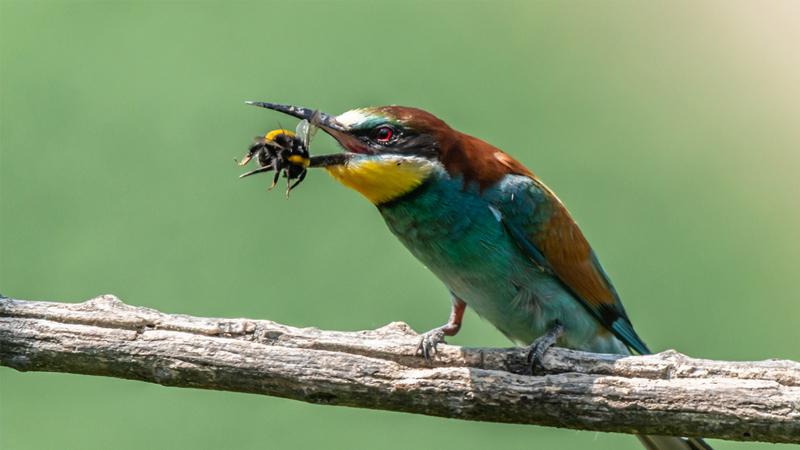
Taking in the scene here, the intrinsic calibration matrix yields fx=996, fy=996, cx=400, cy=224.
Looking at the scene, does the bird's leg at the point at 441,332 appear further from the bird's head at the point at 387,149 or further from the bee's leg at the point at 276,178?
the bee's leg at the point at 276,178

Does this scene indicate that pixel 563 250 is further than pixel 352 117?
Yes

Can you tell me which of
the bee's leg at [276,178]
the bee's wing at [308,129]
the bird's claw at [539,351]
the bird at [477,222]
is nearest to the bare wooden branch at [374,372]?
the bird's claw at [539,351]

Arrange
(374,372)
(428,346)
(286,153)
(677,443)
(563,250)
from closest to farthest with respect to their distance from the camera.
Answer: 1. (374,372)
2. (428,346)
3. (286,153)
4. (677,443)
5. (563,250)

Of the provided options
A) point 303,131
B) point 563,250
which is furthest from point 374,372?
point 563,250

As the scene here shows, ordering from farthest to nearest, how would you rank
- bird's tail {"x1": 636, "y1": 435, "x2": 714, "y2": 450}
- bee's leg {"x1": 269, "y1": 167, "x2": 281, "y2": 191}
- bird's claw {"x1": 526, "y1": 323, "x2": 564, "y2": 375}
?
bird's tail {"x1": 636, "y1": 435, "x2": 714, "y2": 450} → bee's leg {"x1": 269, "y1": 167, "x2": 281, "y2": 191} → bird's claw {"x1": 526, "y1": 323, "x2": 564, "y2": 375}

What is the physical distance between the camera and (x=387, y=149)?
2.17 meters

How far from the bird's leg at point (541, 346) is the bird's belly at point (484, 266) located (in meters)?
0.03

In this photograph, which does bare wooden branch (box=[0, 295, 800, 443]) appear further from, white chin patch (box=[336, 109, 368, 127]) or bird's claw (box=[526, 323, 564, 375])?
white chin patch (box=[336, 109, 368, 127])

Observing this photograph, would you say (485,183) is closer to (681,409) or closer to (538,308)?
(538,308)

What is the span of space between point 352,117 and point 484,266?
450 millimetres

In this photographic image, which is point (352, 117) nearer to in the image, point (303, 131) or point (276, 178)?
point (303, 131)

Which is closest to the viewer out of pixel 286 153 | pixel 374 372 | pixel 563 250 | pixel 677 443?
pixel 374 372

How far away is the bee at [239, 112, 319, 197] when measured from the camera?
2.13 metres

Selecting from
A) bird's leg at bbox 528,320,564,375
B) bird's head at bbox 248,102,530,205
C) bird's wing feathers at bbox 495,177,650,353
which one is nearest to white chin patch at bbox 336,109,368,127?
bird's head at bbox 248,102,530,205
